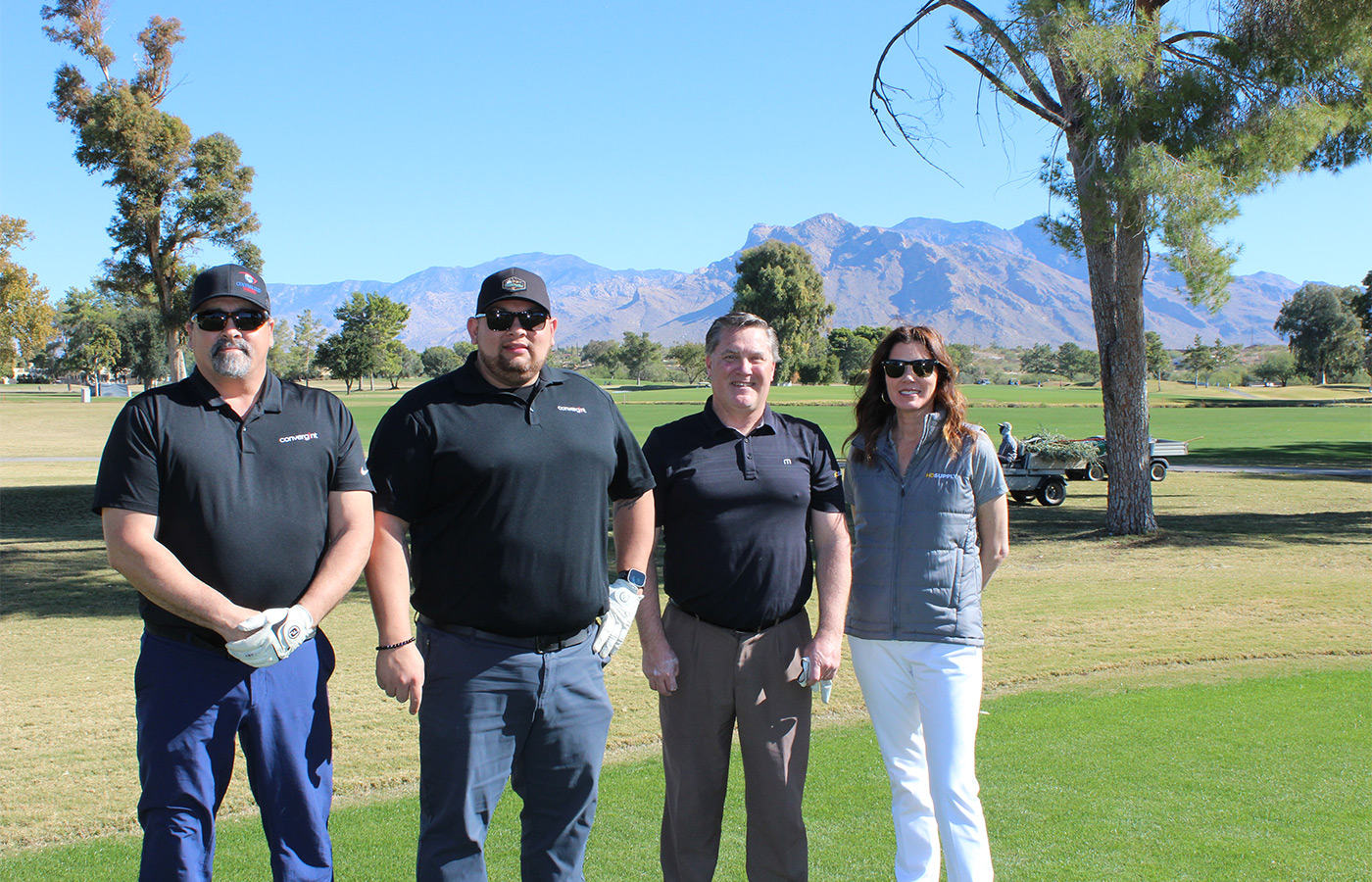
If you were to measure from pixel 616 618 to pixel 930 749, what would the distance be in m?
1.14

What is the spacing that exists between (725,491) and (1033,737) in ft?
9.36

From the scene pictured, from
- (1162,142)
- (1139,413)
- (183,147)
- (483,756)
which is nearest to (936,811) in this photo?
(483,756)

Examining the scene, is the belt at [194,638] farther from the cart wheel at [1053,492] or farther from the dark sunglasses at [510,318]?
the cart wheel at [1053,492]

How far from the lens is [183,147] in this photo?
61.5 ft

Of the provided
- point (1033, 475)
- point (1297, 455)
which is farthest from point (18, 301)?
point (1297, 455)

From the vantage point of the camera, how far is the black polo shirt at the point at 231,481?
114 inches

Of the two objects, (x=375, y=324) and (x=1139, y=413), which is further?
(x=375, y=324)

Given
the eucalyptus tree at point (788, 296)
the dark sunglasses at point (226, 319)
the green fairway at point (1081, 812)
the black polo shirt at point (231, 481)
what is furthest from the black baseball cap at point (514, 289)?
the eucalyptus tree at point (788, 296)

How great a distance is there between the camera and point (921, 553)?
3.37 m

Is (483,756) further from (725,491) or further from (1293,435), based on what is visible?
(1293,435)

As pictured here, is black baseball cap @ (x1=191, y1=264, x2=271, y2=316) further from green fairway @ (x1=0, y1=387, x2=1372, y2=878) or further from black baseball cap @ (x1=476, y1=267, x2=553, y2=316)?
green fairway @ (x1=0, y1=387, x2=1372, y2=878)

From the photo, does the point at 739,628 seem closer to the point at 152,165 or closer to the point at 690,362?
the point at 152,165

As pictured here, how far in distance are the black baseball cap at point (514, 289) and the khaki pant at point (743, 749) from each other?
4.05ft

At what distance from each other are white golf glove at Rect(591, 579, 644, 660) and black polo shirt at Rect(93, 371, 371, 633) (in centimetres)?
89
